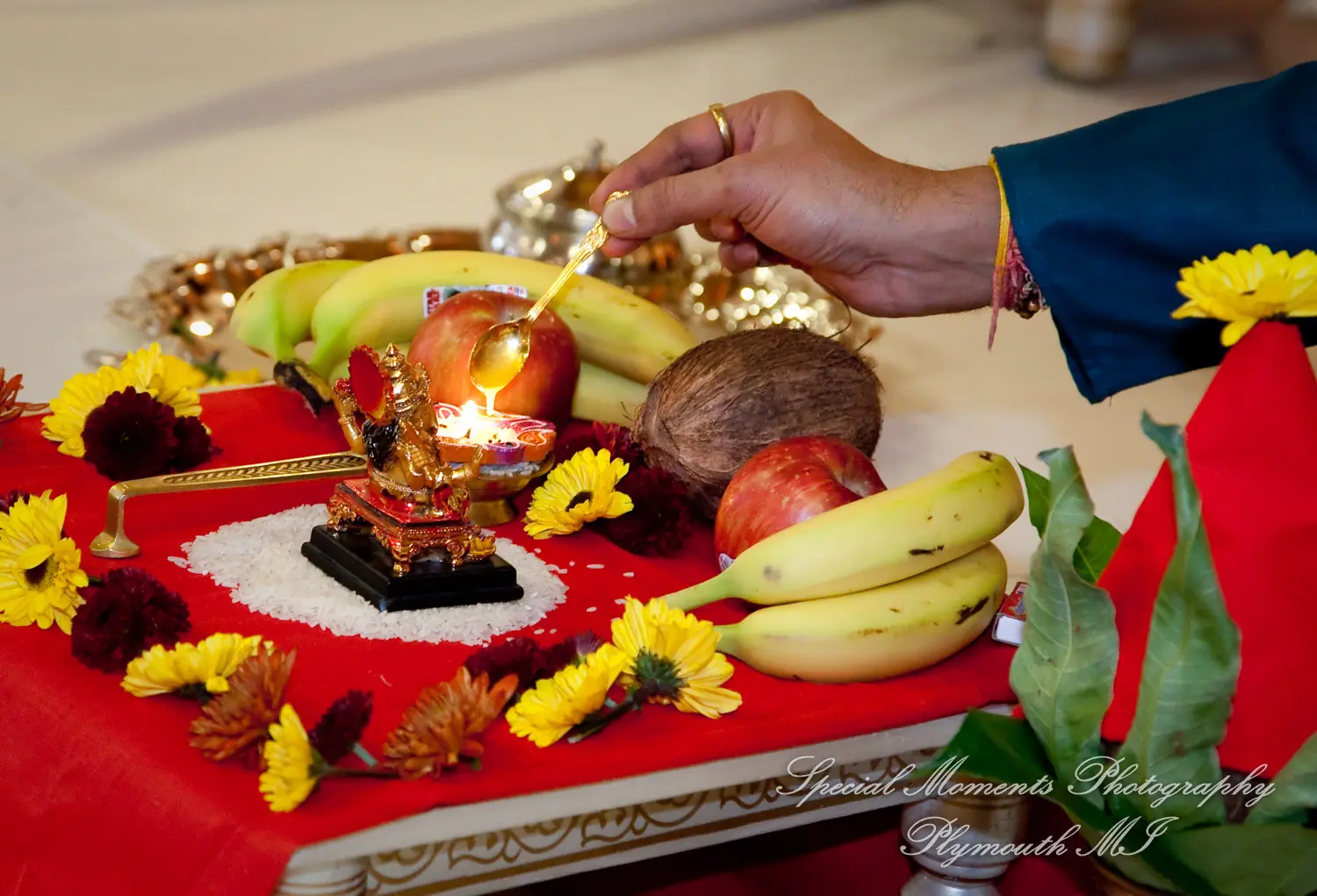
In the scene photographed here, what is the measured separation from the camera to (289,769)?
653mm

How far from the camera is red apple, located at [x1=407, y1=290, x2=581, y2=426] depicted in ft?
3.67

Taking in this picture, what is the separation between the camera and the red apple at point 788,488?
0.89 meters

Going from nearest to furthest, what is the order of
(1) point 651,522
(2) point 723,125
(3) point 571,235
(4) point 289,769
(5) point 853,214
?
(4) point 289,769, (1) point 651,522, (5) point 853,214, (2) point 723,125, (3) point 571,235

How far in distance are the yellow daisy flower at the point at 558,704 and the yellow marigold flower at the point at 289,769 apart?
0.11m

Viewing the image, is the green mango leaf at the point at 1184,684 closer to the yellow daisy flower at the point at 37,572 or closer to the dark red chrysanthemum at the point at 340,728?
the dark red chrysanthemum at the point at 340,728

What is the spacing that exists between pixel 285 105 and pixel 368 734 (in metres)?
2.63

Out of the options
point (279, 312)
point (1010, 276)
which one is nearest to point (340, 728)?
point (1010, 276)

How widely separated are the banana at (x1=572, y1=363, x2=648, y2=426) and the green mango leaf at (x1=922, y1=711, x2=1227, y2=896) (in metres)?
0.57

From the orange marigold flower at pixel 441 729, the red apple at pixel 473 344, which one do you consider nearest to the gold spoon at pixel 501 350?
the red apple at pixel 473 344

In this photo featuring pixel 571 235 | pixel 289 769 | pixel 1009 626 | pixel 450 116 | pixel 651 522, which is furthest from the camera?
pixel 450 116

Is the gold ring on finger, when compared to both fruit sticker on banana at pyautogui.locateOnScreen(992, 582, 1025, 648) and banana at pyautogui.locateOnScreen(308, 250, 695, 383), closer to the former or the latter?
banana at pyautogui.locateOnScreen(308, 250, 695, 383)

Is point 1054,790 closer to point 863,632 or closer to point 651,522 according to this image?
point 863,632

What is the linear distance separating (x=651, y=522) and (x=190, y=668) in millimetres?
349

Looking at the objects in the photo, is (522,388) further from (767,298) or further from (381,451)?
(767,298)
